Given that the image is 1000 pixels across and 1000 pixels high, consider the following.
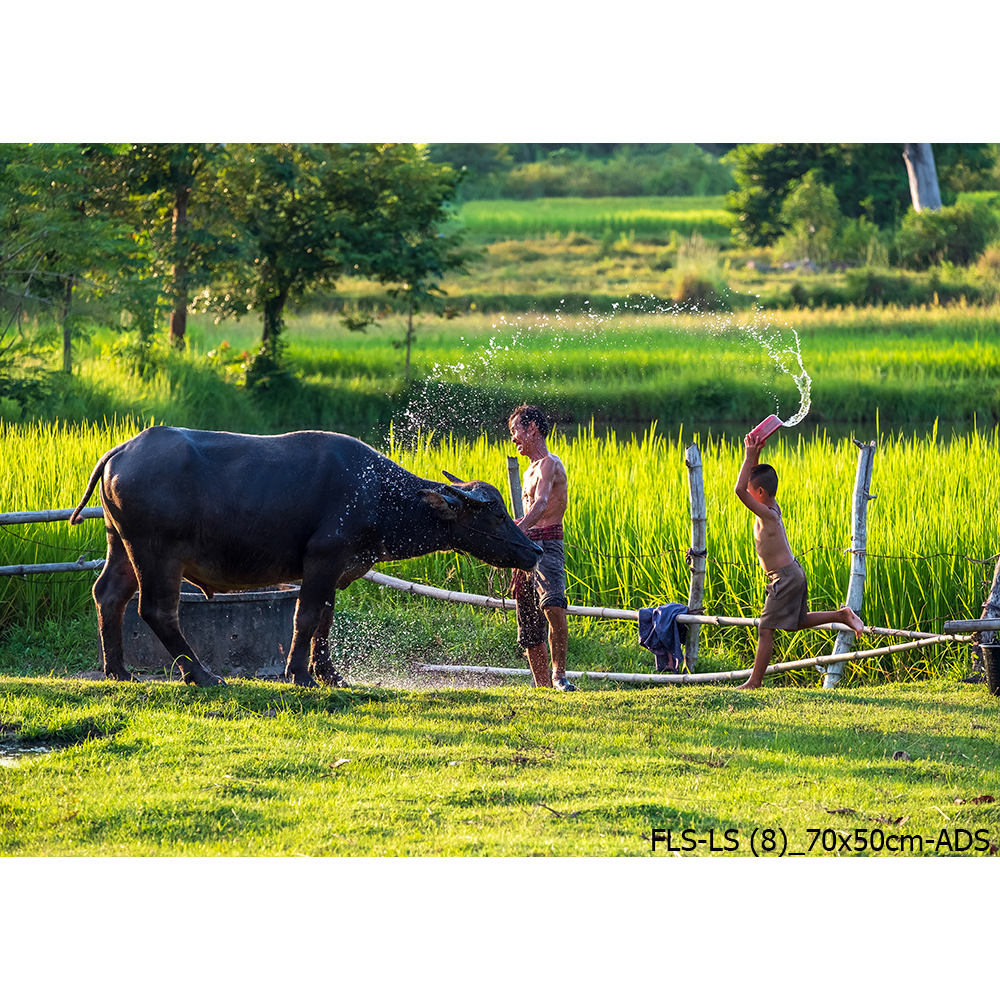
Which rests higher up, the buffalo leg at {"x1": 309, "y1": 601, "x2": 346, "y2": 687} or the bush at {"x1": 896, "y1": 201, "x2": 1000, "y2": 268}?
the bush at {"x1": 896, "y1": 201, "x2": 1000, "y2": 268}

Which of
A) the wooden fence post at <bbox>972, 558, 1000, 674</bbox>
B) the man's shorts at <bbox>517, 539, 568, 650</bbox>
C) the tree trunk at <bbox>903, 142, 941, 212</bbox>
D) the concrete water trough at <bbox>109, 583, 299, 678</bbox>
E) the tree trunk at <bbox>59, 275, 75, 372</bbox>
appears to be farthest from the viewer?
the tree trunk at <bbox>903, 142, 941, 212</bbox>

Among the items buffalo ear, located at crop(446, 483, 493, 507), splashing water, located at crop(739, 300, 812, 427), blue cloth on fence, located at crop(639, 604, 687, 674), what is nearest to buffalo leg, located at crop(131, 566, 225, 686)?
A: buffalo ear, located at crop(446, 483, 493, 507)

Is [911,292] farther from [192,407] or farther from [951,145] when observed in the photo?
[192,407]

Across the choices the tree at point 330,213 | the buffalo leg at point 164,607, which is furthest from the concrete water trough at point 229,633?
the tree at point 330,213

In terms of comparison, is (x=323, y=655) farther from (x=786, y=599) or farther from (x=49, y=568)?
(x=786, y=599)

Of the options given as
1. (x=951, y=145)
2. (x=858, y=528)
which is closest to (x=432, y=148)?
(x=951, y=145)

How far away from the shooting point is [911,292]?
61.3ft

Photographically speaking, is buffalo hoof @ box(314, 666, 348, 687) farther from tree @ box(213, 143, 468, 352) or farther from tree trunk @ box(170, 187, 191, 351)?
tree @ box(213, 143, 468, 352)

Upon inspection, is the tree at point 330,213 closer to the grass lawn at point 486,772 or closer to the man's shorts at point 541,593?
the man's shorts at point 541,593

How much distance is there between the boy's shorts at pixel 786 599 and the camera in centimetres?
645

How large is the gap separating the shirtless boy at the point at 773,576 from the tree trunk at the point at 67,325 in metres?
10.7

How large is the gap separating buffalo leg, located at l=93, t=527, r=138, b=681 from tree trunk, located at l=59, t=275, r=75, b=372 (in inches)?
362

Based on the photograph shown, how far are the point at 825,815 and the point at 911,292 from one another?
15.6 metres

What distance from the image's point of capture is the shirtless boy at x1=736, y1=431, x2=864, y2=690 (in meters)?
6.33
